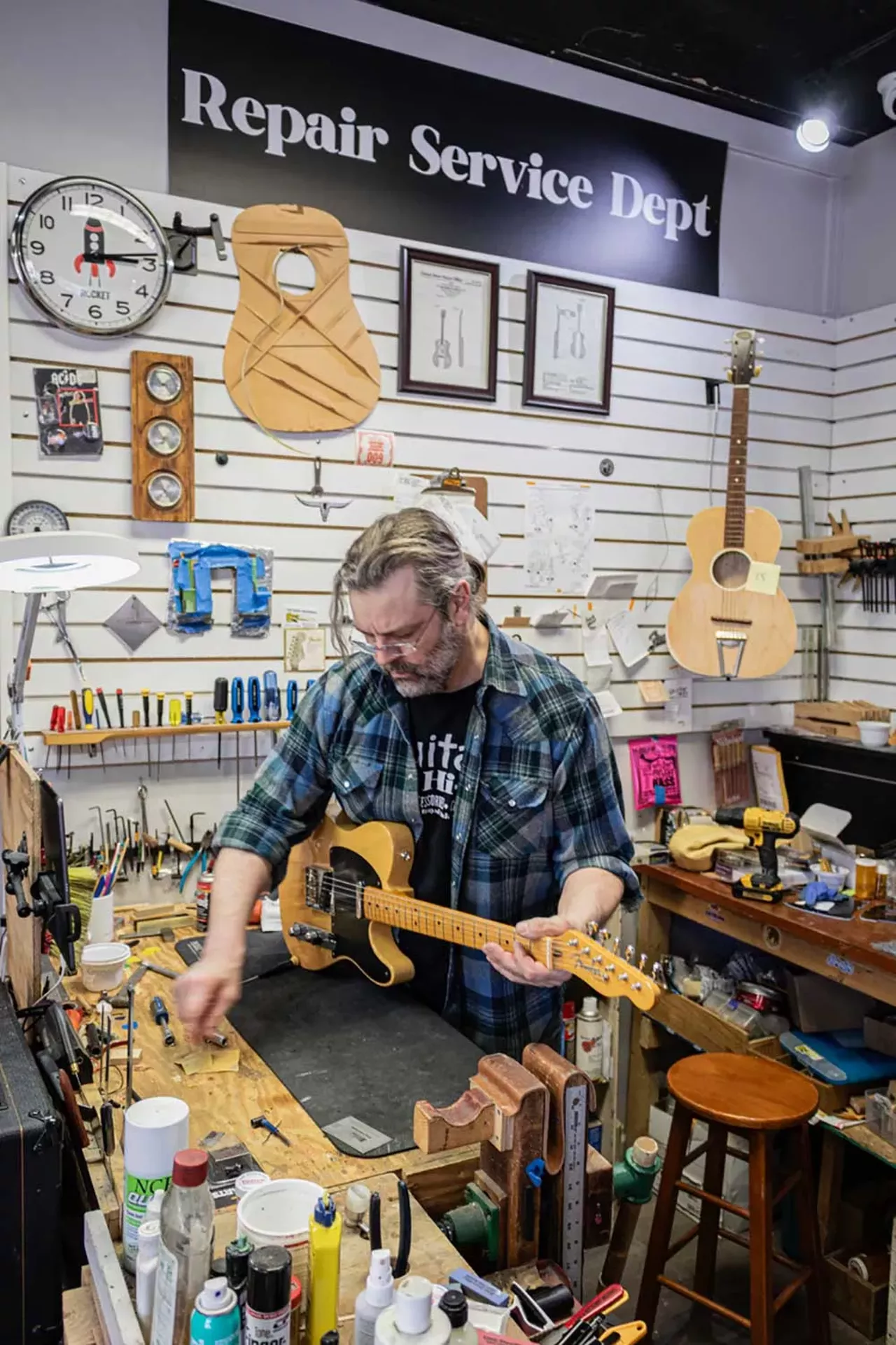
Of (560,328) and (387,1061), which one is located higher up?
(560,328)

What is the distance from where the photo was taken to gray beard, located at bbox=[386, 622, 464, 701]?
1953mm

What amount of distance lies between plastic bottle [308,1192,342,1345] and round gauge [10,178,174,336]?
98.4 inches

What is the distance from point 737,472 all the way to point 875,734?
3.60ft

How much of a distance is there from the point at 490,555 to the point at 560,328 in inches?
35.0

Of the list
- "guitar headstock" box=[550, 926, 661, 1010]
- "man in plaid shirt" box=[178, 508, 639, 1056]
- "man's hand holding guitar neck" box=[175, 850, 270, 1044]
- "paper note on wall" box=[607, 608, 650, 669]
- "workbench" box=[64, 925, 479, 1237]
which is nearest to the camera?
"workbench" box=[64, 925, 479, 1237]

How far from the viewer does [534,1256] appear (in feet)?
4.27

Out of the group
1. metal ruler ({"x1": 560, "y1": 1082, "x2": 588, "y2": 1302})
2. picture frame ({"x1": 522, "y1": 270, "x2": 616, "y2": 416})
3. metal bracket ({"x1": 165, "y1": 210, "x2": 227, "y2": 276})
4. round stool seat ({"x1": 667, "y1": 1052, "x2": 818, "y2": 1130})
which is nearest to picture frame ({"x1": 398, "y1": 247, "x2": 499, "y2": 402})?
picture frame ({"x1": 522, "y1": 270, "x2": 616, "y2": 416})

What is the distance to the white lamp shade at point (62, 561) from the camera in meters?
1.71

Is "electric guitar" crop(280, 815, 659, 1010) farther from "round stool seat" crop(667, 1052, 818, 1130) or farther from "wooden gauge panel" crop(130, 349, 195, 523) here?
"wooden gauge panel" crop(130, 349, 195, 523)

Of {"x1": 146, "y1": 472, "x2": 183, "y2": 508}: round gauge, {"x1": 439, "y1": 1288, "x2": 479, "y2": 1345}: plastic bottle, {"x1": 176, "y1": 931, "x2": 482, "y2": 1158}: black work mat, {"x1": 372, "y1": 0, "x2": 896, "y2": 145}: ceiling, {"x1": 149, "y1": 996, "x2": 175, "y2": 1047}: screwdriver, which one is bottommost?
{"x1": 149, "y1": 996, "x2": 175, "y2": 1047}: screwdriver

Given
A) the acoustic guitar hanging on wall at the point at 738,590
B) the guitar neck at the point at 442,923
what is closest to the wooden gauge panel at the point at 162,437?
the guitar neck at the point at 442,923

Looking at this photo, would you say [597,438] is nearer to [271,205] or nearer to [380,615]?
[271,205]

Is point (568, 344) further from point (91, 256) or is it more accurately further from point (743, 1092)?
point (743, 1092)

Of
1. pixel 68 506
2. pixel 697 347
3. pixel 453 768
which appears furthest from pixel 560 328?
pixel 453 768
